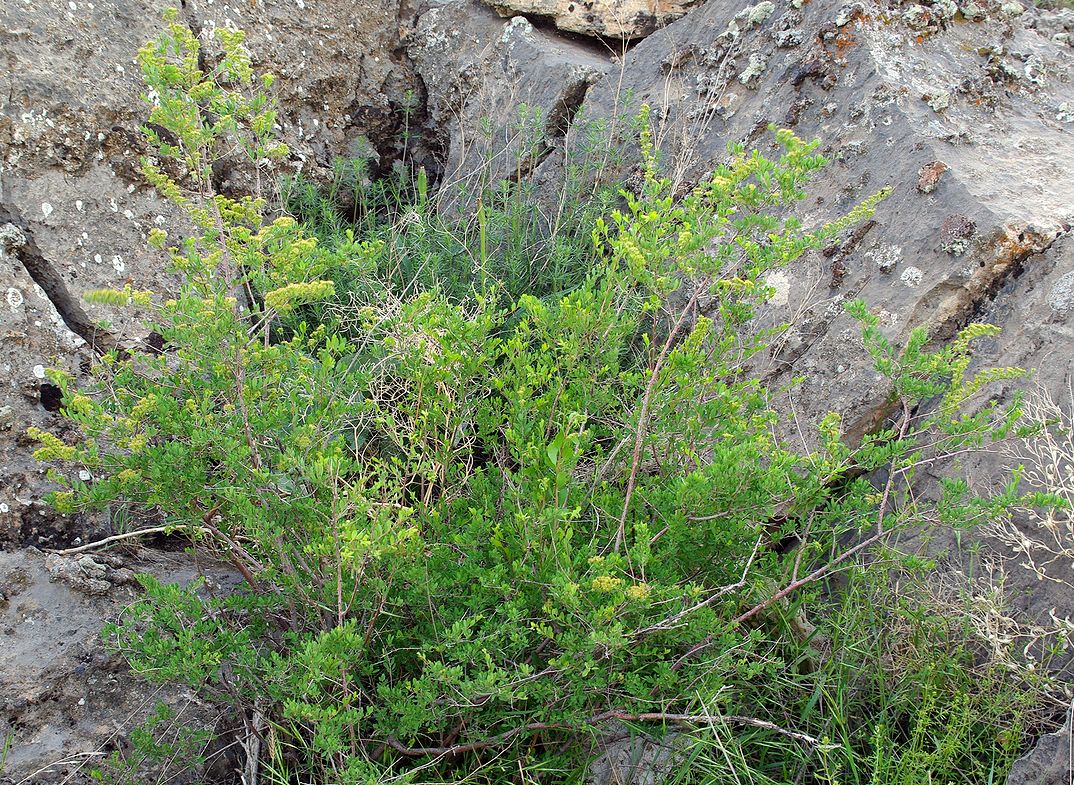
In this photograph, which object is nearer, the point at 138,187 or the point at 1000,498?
the point at 1000,498

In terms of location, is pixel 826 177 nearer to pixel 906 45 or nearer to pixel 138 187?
pixel 906 45

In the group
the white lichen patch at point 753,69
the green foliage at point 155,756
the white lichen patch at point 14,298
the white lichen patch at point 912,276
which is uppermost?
the white lichen patch at point 753,69

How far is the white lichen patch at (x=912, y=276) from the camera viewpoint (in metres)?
3.21

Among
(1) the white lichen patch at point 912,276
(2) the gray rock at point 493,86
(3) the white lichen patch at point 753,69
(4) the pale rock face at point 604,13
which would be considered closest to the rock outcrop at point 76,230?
(2) the gray rock at point 493,86

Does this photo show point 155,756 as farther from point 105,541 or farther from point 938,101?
point 938,101

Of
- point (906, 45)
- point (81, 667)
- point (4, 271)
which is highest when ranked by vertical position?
point (906, 45)

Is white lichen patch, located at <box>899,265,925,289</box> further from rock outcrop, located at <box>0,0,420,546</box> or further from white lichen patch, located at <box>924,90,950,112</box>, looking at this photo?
rock outcrop, located at <box>0,0,420,546</box>

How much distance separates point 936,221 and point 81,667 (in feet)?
10.7

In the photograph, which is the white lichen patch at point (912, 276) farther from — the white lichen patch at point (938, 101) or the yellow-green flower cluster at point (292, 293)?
the yellow-green flower cluster at point (292, 293)

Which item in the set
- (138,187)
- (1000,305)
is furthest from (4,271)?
(1000,305)

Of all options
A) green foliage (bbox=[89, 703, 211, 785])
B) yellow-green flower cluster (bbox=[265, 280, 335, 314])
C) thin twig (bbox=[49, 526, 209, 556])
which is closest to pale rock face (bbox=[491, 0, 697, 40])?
yellow-green flower cluster (bbox=[265, 280, 335, 314])

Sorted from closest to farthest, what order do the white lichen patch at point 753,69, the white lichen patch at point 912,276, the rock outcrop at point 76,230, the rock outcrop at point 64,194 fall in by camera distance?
the rock outcrop at point 76,230, the rock outcrop at point 64,194, the white lichen patch at point 912,276, the white lichen patch at point 753,69

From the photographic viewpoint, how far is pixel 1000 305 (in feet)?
10.2

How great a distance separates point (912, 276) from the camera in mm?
3229
